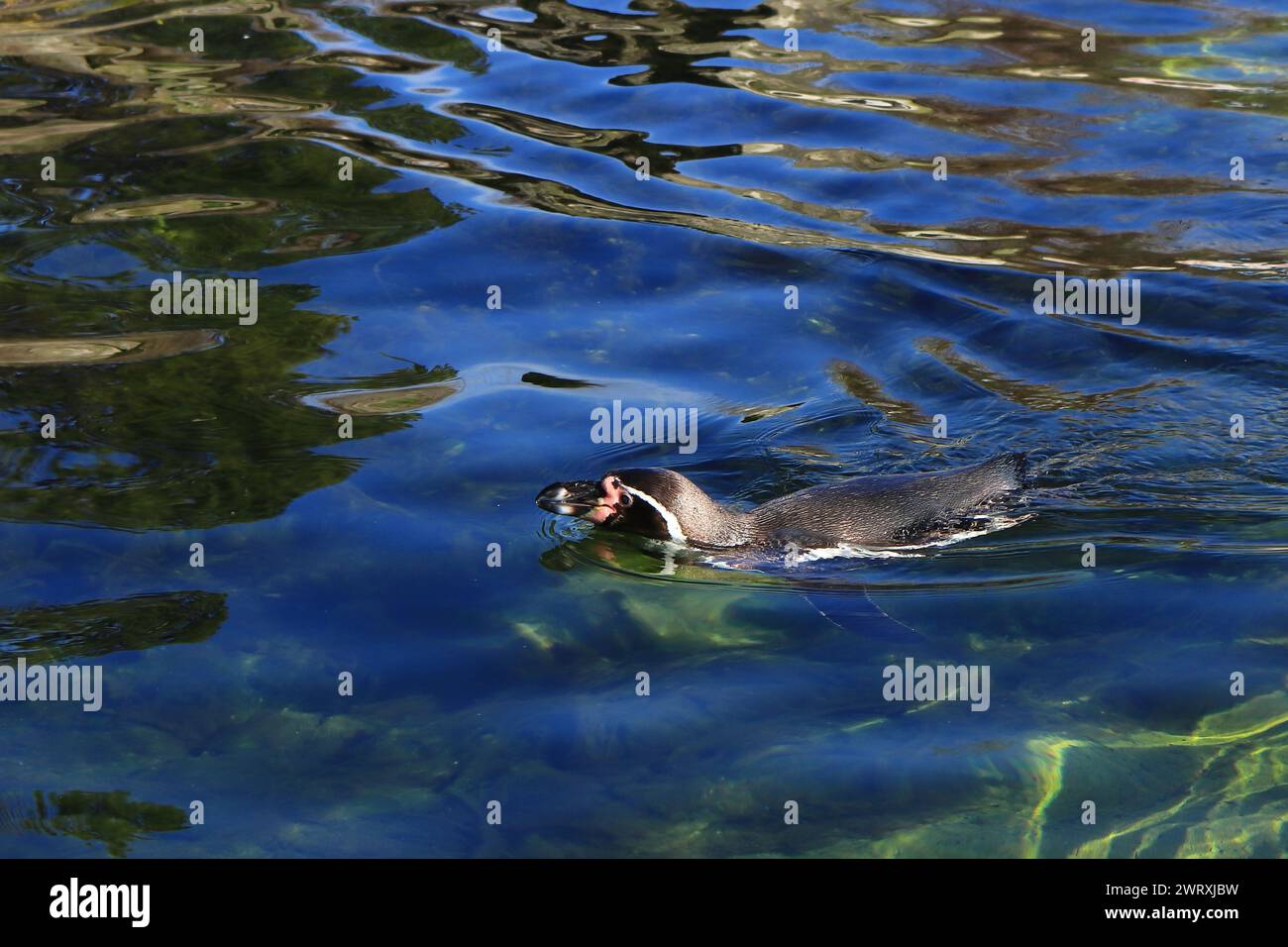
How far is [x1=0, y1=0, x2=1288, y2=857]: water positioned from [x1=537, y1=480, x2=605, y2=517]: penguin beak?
33cm

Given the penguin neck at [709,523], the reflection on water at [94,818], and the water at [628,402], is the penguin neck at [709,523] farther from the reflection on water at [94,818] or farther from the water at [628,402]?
the reflection on water at [94,818]

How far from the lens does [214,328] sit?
11477 millimetres

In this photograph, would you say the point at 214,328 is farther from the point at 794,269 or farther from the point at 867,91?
the point at 867,91

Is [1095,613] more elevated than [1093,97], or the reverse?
[1093,97]

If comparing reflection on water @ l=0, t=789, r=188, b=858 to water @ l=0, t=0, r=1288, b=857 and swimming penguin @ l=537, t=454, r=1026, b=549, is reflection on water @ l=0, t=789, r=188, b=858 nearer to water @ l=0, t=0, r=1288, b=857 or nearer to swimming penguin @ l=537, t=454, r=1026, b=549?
water @ l=0, t=0, r=1288, b=857

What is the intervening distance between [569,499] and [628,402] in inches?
84.3

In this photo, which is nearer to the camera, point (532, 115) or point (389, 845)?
point (389, 845)

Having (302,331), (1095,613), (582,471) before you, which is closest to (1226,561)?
(1095,613)

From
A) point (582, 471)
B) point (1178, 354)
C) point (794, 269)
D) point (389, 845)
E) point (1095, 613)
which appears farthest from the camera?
point (794, 269)

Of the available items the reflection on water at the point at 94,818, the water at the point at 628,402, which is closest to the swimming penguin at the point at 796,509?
the water at the point at 628,402

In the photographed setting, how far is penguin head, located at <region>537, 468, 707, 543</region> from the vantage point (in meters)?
8.46

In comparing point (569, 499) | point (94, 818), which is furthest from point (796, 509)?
point (94, 818)

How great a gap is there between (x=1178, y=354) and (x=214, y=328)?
7116 millimetres

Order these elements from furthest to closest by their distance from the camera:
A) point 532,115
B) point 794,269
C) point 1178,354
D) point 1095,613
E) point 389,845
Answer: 1. point 532,115
2. point 794,269
3. point 1178,354
4. point 1095,613
5. point 389,845
